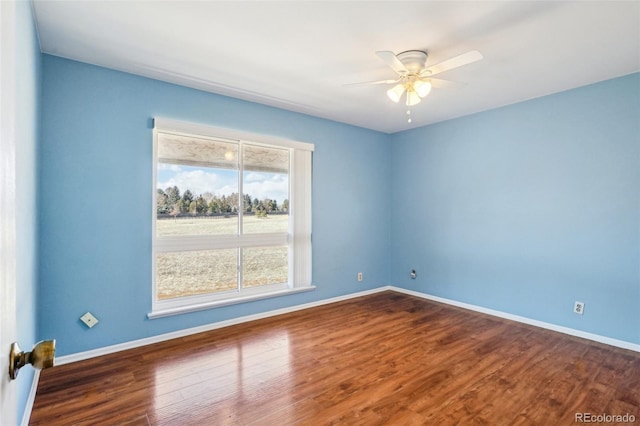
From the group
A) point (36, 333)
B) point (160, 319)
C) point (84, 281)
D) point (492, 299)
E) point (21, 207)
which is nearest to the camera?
point (21, 207)

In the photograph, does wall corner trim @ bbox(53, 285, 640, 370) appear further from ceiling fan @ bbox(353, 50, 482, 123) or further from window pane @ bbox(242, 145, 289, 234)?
ceiling fan @ bbox(353, 50, 482, 123)

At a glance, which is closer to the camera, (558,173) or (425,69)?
(425,69)

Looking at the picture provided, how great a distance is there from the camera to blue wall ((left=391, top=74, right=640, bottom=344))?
3.14 m

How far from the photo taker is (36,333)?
2.52 metres

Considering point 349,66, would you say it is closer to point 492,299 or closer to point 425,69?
point 425,69

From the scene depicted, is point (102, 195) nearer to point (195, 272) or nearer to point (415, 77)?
point (195, 272)

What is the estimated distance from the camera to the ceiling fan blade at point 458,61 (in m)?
2.22

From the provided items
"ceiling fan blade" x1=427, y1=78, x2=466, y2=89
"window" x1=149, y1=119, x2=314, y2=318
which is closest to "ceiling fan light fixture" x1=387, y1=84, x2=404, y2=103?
"ceiling fan blade" x1=427, y1=78, x2=466, y2=89

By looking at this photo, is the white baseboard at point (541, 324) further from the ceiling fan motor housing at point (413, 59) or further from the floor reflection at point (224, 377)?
the ceiling fan motor housing at point (413, 59)

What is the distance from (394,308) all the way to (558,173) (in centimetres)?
257

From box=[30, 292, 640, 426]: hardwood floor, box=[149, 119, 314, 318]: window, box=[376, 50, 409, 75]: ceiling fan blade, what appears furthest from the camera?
box=[149, 119, 314, 318]: window

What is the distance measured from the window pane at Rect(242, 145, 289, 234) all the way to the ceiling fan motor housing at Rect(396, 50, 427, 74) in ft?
6.66

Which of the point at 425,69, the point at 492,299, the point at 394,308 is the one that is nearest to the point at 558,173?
the point at 492,299

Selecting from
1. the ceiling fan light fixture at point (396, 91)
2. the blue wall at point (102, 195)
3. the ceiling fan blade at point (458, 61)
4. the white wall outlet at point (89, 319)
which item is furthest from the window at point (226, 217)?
the ceiling fan blade at point (458, 61)
